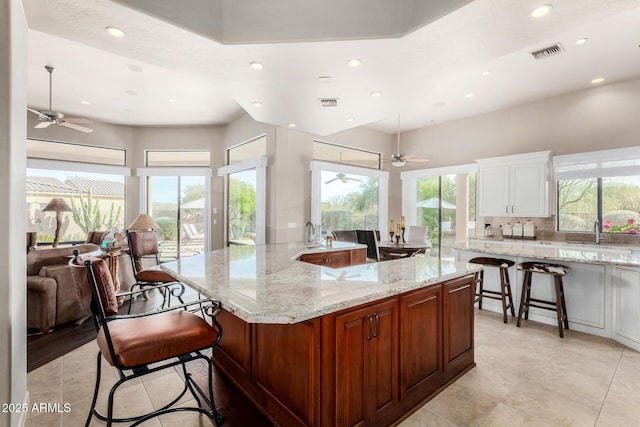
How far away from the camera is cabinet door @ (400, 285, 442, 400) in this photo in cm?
197

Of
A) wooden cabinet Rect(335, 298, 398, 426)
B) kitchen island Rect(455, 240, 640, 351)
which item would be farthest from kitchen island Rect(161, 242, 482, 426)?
kitchen island Rect(455, 240, 640, 351)

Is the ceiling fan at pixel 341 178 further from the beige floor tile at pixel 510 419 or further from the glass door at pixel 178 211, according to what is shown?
the beige floor tile at pixel 510 419

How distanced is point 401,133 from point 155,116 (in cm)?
572

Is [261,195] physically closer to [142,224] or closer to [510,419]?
[142,224]

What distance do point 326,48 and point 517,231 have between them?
505 centimetres

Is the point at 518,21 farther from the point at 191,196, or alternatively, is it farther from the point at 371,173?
the point at 191,196

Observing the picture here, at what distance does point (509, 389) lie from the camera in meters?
2.34

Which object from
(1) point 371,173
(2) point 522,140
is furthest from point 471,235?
(1) point 371,173

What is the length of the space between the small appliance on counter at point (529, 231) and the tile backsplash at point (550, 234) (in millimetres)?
116

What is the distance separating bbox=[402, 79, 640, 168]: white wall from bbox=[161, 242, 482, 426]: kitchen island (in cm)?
433

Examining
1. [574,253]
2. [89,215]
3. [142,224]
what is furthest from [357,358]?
[89,215]

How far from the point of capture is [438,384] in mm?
2270

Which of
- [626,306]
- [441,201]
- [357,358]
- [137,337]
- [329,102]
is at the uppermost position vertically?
[329,102]

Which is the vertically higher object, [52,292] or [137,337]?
[137,337]
